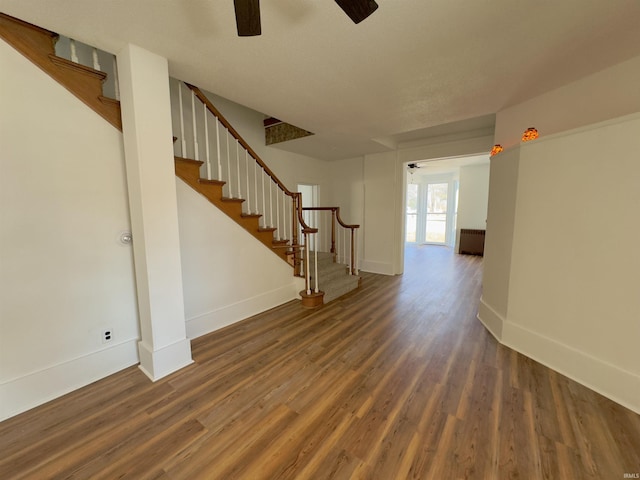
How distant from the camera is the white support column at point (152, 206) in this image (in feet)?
6.09

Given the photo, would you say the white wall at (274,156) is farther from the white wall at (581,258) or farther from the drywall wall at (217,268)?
the white wall at (581,258)

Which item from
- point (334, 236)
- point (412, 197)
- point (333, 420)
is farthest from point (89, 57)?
point (412, 197)

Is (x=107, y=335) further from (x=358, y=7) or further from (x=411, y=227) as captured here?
(x=411, y=227)

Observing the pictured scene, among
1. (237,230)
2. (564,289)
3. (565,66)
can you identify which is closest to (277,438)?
(237,230)

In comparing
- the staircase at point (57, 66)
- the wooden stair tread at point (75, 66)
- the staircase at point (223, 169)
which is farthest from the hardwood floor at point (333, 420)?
the wooden stair tread at point (75, 66)

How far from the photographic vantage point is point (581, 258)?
202cm

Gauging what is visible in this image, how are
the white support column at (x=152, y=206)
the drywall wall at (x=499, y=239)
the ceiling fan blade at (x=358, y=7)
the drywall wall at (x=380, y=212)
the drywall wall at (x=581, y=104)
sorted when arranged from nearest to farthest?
the ceiling fan blade at (x=358, y=7) → the white support column at (x=152, y=206) → the drywall wall at (x=581, y=104) → the drywall wall at (x=499, y=239) → the drywall wall at (x=380, y=212)

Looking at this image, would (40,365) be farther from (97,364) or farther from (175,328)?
(175,328)

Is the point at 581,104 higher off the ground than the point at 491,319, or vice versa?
the point at 581,104

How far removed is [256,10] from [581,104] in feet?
9.72

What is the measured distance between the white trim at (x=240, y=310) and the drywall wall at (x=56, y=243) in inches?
25.1

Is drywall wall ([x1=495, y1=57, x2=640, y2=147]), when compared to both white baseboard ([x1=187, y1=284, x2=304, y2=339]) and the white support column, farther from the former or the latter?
the white support column

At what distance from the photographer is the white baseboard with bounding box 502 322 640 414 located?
69.5 inches

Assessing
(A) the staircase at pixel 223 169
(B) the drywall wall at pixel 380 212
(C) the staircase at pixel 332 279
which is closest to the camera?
(A) the staircase at pixel 223 169
